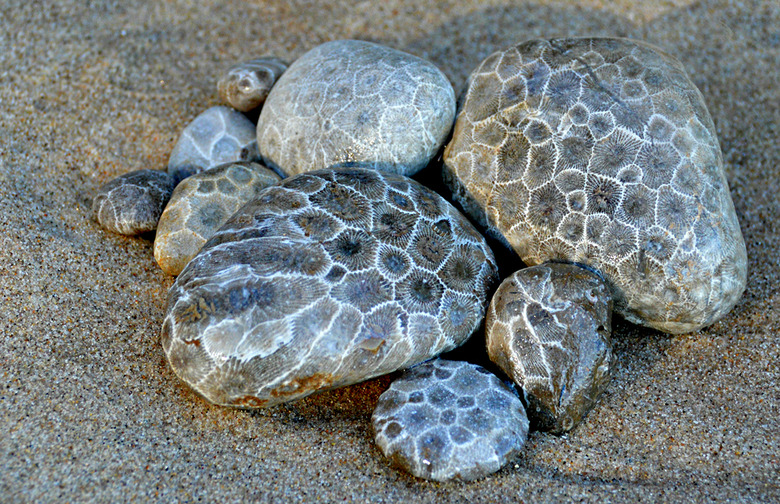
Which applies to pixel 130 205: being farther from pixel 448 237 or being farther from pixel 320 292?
pixel 448 237

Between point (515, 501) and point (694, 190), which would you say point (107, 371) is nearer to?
point (515, 501)

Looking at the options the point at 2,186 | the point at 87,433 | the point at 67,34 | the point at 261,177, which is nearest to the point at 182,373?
the point at 87,433

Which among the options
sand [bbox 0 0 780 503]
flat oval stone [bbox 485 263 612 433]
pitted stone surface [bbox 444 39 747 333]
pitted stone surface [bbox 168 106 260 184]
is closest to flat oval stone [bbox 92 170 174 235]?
sand [bbox 0 0 780 503]

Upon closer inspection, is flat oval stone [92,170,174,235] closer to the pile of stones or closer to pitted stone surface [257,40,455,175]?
the pile of stones

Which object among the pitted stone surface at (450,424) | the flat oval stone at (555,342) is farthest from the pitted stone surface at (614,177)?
the pitted stone surface at (450,424)

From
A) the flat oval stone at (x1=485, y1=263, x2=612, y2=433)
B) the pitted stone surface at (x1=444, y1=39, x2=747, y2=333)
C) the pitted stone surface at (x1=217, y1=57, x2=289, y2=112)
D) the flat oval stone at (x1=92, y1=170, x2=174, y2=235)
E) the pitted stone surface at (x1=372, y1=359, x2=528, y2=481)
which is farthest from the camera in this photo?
the pitted stone surface at (x1=217, y1=57, x2=289, y2=112)

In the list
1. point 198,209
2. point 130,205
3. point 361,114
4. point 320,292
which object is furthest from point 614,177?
point 130,205

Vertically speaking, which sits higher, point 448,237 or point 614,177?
point 614,177
